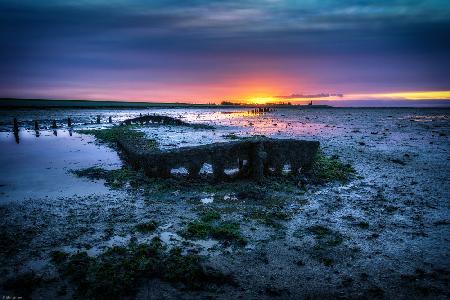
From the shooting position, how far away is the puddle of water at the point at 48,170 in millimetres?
9859

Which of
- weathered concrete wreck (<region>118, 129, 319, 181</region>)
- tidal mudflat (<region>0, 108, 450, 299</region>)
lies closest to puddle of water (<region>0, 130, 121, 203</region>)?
tidal mudflat (<region>0, 108, 450, 299</region>)

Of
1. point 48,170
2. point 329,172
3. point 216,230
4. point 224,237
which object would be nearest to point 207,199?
point 216,230

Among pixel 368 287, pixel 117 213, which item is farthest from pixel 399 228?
pixel 117 213

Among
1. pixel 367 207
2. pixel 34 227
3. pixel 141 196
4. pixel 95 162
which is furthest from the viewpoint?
pixel 95 162

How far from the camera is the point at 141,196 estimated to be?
9.23m

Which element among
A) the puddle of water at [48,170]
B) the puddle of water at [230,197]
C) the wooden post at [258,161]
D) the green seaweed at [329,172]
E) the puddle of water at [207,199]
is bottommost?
the puddle of water at [48,170]

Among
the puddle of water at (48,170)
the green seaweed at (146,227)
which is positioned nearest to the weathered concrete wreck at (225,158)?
the puddle of water at (48,170)

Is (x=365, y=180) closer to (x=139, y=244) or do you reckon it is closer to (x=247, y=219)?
(x=247, y=219)

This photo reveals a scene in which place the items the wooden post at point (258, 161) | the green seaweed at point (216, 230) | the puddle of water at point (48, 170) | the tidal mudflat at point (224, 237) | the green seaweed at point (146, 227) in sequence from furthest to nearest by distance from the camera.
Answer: the wooden post at point (258, 161), the puddle of water at point (48, 170), the green seaweed at point (146, 227), the green seaweed at point (216, 230), the tidal mudflat at point (224, 237)

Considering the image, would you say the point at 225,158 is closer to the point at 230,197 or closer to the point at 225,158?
the point at 225,158

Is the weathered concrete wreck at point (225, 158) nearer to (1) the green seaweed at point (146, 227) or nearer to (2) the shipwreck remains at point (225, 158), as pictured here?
(2) the shipwreck remains at point (225, 158)

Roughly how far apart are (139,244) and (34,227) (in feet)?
8.59

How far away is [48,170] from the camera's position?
13.4 metres

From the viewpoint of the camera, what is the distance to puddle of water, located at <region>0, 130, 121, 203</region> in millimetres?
9859
